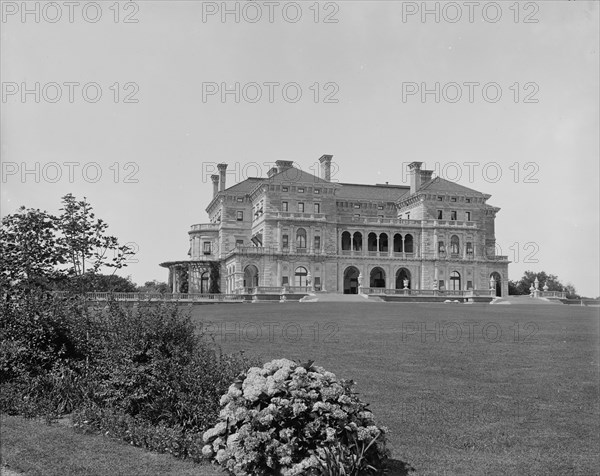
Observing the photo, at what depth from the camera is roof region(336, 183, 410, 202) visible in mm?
83312

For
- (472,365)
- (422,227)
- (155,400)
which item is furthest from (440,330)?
(422,227)

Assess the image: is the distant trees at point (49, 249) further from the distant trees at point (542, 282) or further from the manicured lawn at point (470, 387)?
the distant trees at point (542, 282)

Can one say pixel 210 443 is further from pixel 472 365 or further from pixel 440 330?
pixel 440 330

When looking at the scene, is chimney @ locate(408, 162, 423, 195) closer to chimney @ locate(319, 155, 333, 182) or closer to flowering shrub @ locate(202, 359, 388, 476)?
chimney @ locate(319, 155, 333, 182)

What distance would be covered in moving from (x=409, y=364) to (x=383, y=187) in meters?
74.6

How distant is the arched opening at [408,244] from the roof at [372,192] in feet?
22.9

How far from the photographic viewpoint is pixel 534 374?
14.0 meters

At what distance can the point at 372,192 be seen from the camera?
85.8m

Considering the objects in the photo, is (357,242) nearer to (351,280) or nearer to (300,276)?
(351,280)

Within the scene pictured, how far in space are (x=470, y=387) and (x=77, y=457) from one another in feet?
24.5

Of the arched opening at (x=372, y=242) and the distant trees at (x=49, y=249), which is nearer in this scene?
the distant trees at (x=49, y=249)

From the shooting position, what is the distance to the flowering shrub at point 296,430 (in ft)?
24.1

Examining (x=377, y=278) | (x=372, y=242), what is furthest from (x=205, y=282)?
Answer: (x=372, y=242)

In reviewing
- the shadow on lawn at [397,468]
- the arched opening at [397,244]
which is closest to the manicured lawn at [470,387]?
the shadow on lawn at [397,468]
